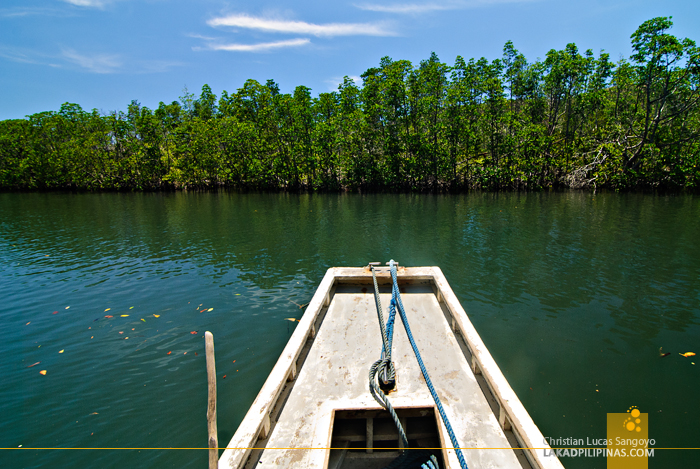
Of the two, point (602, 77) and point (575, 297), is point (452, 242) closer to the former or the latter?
point (575, 297)

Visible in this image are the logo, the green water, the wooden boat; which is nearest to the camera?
the wooden boat

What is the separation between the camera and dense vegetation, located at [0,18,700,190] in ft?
97.9

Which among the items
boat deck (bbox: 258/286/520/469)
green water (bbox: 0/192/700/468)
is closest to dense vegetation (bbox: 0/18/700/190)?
green water (bbox: 0/192/700/468)

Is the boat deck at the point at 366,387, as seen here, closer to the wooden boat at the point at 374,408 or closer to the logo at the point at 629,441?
the wooden boat at the point at 374,408

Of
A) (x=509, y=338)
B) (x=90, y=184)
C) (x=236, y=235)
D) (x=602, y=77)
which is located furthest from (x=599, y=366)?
(x=90, y=184)

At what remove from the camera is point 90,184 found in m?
45.8

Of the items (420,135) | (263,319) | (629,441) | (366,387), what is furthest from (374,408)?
(420,135)

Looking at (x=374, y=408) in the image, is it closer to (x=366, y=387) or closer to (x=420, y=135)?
(x=366, y=387)

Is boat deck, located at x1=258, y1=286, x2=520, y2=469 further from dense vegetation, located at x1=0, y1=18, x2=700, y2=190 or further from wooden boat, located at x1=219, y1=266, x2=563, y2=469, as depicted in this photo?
dense vegetation, located at x1=0, y1=18, x2=700, y2=190

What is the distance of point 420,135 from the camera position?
120 ft

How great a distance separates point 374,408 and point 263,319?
15.0ft

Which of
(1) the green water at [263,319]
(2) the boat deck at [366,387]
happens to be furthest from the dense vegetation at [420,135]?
(2) the boat deck at [366,387]

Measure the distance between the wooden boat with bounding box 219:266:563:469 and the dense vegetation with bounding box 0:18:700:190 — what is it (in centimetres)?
3401

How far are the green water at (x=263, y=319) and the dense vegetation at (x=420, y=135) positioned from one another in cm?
1862
